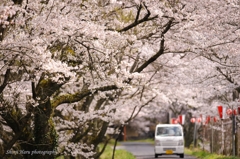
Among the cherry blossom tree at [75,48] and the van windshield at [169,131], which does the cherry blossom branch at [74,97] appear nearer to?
the cherry blossom tree at [75,48]

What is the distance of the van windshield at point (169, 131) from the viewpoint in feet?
87.7

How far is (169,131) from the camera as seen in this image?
26844mm

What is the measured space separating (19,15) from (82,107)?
8.65m

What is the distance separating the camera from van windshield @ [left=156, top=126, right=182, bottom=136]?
1052 inches

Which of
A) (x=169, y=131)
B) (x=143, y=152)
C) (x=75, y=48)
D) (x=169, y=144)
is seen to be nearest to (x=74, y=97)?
(x=75, y=48)

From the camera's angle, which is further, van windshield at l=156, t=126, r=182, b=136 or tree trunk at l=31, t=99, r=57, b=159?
van windshield at l=156, t=126, r=182, b=136

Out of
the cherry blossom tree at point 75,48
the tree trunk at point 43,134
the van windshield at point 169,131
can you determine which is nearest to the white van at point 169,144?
the van windshield at point 169,131

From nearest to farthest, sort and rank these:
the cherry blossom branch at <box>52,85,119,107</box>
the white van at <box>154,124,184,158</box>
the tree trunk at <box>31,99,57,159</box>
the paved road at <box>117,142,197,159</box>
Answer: the tree trunk at <box>31,99,57,159</box>
the cherry blossom branch at <box>52,85,119,107</box>
the white van at <box>154,124,184,158</box>
the paved road at <box>117,142,197,159</box>

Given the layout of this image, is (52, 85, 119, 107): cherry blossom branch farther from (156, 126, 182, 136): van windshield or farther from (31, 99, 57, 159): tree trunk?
(156, 126, 182, 136): van windshield

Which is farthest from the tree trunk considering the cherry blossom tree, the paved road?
the paved road

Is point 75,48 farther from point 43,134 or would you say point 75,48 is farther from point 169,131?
point 169,131

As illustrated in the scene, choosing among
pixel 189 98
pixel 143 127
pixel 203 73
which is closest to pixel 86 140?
pixel 203 73

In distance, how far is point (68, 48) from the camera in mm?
12234

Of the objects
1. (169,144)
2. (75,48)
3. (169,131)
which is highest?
(75,48)
